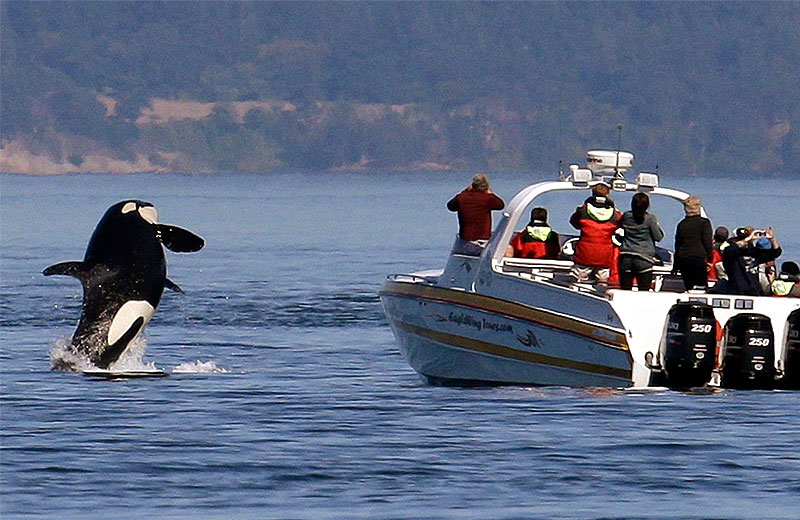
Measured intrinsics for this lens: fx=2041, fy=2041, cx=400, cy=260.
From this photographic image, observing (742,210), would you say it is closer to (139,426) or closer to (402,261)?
(402,261)

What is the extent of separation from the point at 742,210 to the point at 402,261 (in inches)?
2214

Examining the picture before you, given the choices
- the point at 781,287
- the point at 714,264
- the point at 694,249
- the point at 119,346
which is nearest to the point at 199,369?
the point at 119,346

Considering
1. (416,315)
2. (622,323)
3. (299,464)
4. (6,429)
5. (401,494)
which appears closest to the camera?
(401,494)

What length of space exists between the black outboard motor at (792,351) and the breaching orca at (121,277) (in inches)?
283

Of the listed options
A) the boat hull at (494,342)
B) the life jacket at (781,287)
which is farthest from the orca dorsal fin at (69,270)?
the life jacket at (781,287)

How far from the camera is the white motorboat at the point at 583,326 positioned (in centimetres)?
2075

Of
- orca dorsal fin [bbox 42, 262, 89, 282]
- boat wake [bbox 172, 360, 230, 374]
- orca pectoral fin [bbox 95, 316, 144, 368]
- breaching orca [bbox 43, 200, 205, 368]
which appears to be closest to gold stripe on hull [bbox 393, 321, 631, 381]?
boat wake [bbox 172, 360, 230, 374]

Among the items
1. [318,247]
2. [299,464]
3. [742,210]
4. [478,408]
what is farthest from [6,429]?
[742,210]

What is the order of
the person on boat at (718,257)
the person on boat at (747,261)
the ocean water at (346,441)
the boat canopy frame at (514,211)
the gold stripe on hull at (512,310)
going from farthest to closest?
1. the person on boat at (718,257)
2. the boat canopy frame at (514,211)
3. the person on boat at (747,261)
4. the gold stripe on hull at (512,310)
5. the ocean water at (346,441)

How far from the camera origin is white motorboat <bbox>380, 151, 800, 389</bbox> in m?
20.8

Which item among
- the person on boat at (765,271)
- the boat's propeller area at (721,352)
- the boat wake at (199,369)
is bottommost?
the boat wake at (199,369)

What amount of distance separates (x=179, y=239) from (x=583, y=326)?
5478mm

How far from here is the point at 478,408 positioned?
68.7 ft

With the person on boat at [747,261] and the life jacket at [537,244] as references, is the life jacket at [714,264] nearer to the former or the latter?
the person on boat at [747,261]
